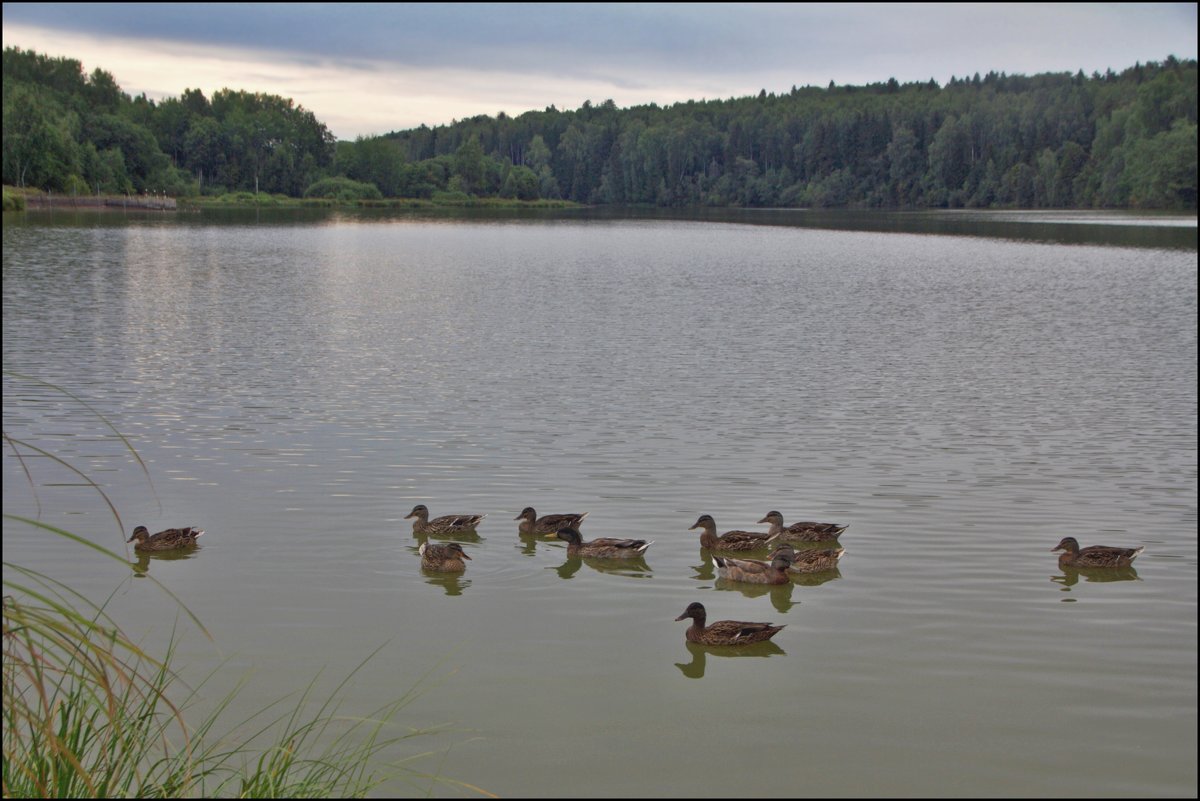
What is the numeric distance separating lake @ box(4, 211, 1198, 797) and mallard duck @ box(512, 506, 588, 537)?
0.65ft

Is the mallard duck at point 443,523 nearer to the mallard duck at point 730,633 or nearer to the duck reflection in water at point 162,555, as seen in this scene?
the duck reflection in water at point 162,555

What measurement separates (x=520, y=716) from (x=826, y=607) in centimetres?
377

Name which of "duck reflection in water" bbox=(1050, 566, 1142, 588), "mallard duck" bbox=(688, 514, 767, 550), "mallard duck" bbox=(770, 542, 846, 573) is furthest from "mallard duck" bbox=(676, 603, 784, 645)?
"duck reflection in water" bbox=(1050, 566, 1142, 588)

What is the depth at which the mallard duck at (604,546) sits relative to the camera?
1180 cm

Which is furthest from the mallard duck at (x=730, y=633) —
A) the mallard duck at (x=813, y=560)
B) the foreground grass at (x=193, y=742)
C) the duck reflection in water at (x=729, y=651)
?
the foreground grass at (x=193, y=742)

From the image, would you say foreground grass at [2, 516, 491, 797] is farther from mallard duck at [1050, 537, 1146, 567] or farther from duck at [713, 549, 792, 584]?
mallard duck at [1050, 537, 1146, 567]

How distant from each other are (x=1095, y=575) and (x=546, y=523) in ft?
18.6

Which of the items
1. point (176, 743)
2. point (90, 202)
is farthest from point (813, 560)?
point (90, 202)

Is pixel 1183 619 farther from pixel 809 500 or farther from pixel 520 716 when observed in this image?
pixel 520 716

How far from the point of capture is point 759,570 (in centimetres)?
1140

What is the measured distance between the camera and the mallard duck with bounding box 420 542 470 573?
11.5 m

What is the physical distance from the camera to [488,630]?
32.8 feet

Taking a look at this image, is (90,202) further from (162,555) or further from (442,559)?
(442,559)

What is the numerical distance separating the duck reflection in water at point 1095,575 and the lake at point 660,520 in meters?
0.04
